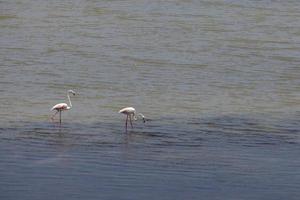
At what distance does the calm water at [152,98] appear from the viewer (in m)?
17.5

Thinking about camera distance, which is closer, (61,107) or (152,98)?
(61,107)

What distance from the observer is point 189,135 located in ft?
70.3

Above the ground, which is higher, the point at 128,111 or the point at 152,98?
the point at 152,98

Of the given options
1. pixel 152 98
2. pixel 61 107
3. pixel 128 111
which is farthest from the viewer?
pixel 152 98

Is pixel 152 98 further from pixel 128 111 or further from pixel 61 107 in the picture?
pixel 61 107

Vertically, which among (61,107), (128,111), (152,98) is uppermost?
(152,98)

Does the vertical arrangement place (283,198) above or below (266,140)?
below

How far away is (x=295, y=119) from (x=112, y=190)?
8.00 m

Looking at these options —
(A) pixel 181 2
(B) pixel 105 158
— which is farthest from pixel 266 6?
(B) pixel 105 158

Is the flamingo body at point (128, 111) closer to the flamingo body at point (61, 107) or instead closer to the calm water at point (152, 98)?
the calm water at point (152, 98)

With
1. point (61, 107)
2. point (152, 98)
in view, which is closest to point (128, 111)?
point (61, 107)

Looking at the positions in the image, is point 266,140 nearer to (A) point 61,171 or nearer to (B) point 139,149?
(B) point 139,149

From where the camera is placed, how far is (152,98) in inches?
998

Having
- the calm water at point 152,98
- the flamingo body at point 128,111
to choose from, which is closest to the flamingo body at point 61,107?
the calm water at point 152,98
